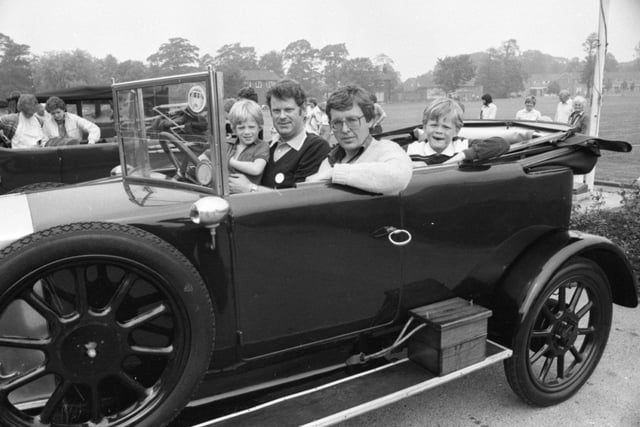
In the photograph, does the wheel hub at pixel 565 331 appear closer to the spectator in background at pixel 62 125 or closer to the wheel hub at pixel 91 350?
the wheel hub at pixel 91 350

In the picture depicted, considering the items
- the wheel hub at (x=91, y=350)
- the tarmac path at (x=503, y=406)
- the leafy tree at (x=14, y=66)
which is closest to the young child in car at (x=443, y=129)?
the tarmac path at (x=503, y=406)

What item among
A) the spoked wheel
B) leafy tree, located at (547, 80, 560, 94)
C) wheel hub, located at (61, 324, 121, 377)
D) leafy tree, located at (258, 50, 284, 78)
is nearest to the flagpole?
the spoked wheel

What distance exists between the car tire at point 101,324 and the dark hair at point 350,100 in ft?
3.55

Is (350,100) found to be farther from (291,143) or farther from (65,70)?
(65,70)

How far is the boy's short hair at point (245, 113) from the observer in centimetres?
283

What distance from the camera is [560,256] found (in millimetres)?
2525

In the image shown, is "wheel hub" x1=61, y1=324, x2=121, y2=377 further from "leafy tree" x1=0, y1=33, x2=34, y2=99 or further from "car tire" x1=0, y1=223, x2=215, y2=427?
"leafy tree" x1=0, y1=33, x2=34, y2=99

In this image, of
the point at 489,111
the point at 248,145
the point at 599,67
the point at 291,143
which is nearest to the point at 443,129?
the point at 291,143

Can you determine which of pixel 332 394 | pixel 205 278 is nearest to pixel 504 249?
pixel 332 394

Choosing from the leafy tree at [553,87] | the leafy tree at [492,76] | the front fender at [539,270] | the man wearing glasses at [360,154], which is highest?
the leafy tree at [492,76]

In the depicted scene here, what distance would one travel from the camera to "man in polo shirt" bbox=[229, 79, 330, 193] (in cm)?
262

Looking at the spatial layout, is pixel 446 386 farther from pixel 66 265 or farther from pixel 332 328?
pixel 66 265

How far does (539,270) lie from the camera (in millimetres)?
2484

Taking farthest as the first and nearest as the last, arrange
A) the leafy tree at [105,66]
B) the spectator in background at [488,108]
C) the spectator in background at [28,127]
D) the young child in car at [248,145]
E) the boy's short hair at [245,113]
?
the leafy tree at [105,66] < the spectator in background at [488,108] < the spectator in background at [28,127] < the boy's short hair at [245,113] < the young child in car at [248,145]
